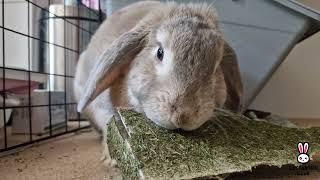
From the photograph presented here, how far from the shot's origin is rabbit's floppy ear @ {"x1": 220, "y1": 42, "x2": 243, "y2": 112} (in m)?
1.34

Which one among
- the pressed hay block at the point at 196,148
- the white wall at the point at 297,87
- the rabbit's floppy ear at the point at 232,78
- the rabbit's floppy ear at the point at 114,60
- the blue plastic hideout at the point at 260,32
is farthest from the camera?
the white wall at the point at 297,87

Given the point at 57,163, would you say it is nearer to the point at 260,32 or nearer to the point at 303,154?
the point at 303,154

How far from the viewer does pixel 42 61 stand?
8.52 ft

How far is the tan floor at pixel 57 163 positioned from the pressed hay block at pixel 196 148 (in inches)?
4.9

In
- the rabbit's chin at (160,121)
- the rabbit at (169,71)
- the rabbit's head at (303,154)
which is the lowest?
the rabbit's head at (303,154)

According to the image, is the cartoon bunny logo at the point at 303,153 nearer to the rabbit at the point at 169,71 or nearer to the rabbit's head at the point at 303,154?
the rabbit's head at the point at 303,154

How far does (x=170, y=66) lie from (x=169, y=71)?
0.05 feet

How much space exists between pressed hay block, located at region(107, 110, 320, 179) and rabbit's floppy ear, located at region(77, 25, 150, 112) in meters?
0.16

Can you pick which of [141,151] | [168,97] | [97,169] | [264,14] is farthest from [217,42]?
[264,14]

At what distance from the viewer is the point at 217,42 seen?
1.10m

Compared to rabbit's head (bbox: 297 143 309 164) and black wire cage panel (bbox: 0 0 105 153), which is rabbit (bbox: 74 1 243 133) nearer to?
rabbit's head (bbox: 297 143 309 164)

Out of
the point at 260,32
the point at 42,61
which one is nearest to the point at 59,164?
the point at 260,32

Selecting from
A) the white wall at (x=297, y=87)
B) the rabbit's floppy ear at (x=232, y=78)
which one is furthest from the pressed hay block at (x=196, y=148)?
the white wall at (x=297, y=87)

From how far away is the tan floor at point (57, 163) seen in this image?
107 cm
